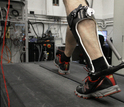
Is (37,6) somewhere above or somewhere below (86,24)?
above

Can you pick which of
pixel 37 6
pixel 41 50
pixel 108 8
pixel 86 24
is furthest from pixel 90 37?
pixel 108 8

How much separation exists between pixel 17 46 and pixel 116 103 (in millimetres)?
3008

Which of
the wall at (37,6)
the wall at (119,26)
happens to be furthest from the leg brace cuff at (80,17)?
the wall at (37,6)

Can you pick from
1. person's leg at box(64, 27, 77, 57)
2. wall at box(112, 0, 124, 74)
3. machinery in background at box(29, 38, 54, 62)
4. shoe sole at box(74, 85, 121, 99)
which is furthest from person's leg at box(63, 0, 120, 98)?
machinery in background at box(29, 38, 54, 62)

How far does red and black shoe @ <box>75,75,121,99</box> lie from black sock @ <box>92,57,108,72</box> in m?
0.05

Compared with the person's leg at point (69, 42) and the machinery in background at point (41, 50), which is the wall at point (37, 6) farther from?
the person's leg at point (69, 42)

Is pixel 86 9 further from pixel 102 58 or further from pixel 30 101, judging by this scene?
pixel 30 101

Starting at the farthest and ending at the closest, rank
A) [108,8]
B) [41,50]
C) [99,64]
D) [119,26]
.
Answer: [108,8], [41,50], [119,26], [99,64]

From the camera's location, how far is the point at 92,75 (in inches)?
25.7

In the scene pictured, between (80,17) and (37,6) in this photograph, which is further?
(37,6)

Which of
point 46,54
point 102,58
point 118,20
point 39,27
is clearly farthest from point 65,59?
point 39,27

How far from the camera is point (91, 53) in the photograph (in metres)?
0.68

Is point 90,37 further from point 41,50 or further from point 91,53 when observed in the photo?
point 41,50

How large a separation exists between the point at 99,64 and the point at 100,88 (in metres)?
0.12
